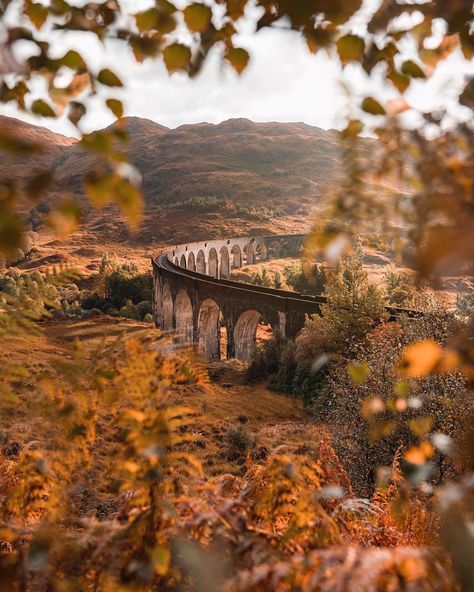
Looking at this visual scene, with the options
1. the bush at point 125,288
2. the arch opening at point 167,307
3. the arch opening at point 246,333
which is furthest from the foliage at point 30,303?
the bush at point 125,288

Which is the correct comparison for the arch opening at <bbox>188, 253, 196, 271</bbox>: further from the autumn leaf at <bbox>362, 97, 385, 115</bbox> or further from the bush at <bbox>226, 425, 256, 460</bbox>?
the autumn leaf at <bbox>362, 97, 385, 115</bbox>

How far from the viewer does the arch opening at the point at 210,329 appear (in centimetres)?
3025

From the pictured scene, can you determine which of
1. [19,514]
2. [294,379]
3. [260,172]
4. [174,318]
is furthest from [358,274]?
[260,172]

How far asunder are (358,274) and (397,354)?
13141 mm

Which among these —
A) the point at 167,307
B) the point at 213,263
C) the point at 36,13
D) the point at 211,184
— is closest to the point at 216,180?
the point at 211,184

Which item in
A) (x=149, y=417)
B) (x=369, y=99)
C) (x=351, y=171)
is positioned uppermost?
(x=369, y=99)

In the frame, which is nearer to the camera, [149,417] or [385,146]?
[385,146]

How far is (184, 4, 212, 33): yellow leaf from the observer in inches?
57.1

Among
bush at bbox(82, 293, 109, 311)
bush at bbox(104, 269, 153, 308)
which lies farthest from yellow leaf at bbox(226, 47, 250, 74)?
bush at bbox(104, 269, 153, 308)

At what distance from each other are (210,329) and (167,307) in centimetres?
561

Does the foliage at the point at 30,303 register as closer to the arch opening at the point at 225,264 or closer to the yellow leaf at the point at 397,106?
the yellow leaf at the point at 397,106

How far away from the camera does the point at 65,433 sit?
213 cm

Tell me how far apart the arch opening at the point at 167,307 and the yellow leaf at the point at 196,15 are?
33.3 meters

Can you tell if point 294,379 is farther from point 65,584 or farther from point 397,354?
point 65,584
